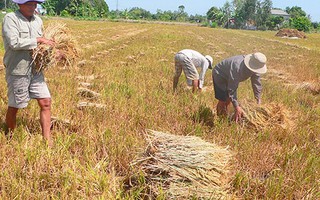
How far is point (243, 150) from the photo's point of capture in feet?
11.0

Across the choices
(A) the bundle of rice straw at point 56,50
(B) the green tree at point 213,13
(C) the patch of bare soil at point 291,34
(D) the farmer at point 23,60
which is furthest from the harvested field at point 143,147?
(B) the green tree at point 213,13

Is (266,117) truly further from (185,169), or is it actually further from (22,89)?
(22,89)

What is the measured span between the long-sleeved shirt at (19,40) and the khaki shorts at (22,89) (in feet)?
0.23

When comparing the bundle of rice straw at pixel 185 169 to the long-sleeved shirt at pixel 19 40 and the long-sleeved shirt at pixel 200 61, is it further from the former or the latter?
the long-sleeved shirt at pixel 200 61

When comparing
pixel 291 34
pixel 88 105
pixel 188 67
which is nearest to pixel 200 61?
pixel 188 67

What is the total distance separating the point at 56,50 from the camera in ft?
11.2

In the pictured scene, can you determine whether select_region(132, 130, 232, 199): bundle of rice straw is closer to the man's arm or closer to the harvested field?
the harvested field

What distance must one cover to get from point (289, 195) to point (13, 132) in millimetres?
2811

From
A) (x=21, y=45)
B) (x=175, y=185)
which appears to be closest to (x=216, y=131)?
(x=175, y=185)

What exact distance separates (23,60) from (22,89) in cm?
30

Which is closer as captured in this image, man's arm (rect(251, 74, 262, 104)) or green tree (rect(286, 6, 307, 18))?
man's arm (rect(251, 74, 262, 104))

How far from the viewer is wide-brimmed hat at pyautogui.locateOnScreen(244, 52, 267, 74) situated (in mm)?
4016

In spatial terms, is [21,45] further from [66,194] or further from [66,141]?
[66,194]

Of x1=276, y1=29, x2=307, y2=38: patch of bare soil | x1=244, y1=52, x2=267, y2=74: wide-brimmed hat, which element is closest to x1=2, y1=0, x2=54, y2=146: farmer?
x1=244, y1=52, x2=267, y2=74: wide-brimmed hat
